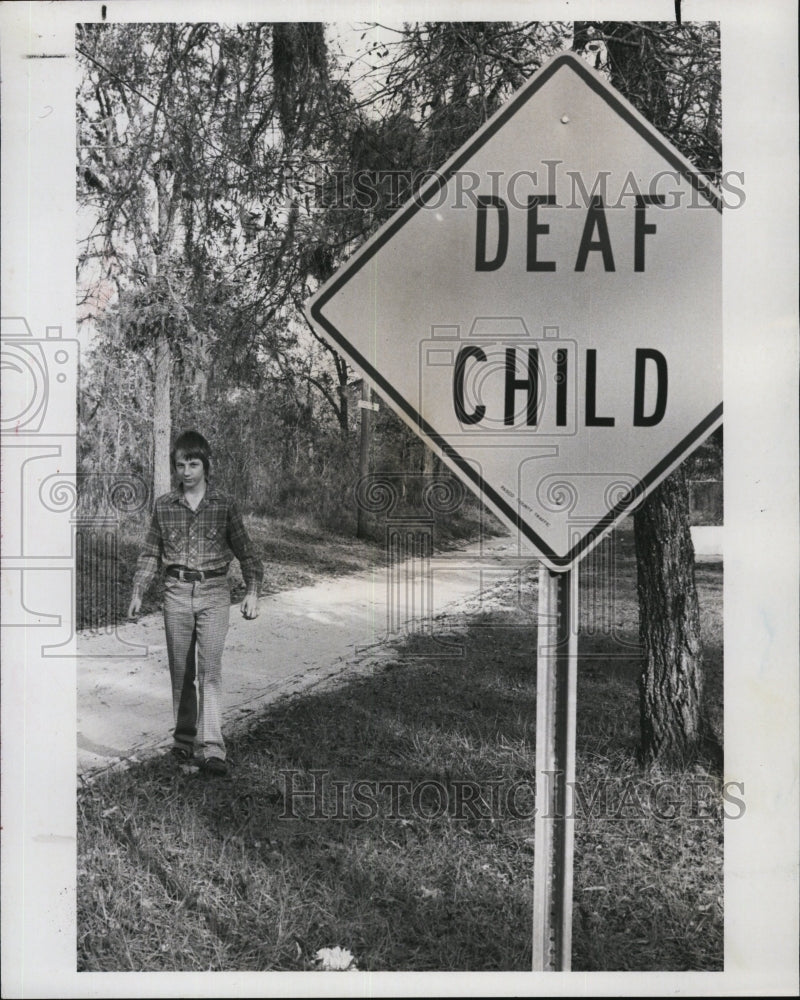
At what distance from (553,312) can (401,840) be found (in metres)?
1.99

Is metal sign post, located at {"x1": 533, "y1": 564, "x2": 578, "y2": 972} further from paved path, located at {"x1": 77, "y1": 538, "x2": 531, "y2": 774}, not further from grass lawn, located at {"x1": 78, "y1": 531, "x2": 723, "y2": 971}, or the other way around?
paved path, located at {"x1": 77, "y1": 538, "x2": 531, "y2": 774}

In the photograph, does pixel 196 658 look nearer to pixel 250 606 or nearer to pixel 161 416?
pixel 250 606

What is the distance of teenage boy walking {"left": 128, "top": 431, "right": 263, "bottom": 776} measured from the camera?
125 inches

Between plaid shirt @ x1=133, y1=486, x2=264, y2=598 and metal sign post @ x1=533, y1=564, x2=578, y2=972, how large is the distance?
1196mm

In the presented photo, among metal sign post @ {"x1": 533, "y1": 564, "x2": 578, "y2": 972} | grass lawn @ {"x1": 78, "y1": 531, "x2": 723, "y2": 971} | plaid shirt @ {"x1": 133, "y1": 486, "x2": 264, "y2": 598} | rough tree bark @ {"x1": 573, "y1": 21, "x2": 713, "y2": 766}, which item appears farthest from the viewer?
rough tree bark @ {"x1": 573, "y1": 21, "x2": 713, "y2": 766}

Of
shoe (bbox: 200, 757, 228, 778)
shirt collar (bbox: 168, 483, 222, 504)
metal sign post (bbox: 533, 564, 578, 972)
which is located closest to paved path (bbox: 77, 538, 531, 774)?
shoe (bbox: 200, 757, 228, 778)

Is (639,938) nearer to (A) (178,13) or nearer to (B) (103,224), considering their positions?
(B) (103,224)

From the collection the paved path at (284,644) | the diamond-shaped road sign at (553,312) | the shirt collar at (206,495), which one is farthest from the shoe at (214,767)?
the diamond-shaped road sign at (553,312)

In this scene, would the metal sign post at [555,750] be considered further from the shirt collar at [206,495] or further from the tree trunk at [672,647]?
the shirt collar at [206,495]

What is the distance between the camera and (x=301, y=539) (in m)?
3.18

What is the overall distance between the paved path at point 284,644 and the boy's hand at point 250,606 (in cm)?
3

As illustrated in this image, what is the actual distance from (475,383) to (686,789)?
1.81 metres

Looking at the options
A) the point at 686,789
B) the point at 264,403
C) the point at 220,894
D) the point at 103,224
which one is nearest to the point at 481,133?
the point at 264,403

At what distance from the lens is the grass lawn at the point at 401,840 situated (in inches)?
121
